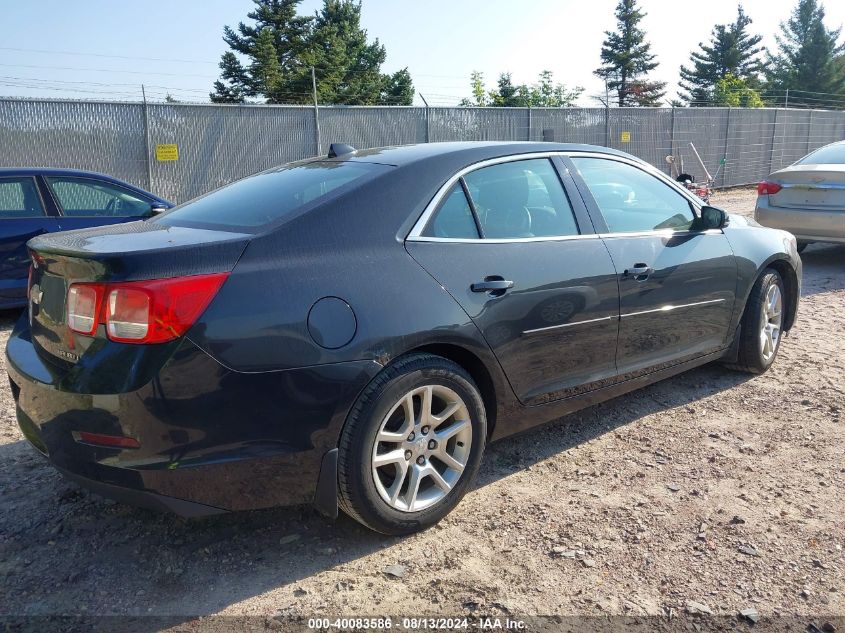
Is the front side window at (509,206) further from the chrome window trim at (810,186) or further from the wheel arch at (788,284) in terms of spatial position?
the chrome window trim at (810,186)

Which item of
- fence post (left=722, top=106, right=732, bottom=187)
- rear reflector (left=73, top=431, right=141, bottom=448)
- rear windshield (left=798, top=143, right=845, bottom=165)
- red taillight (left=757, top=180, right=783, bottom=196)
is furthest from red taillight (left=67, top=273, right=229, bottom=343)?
fence post (left=722, top=106, right=732, bottom=187)

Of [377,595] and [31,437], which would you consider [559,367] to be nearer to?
[377,595]

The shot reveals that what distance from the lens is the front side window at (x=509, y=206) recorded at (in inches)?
127

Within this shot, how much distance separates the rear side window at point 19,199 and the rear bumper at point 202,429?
464 cm

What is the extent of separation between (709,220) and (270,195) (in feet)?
8.53

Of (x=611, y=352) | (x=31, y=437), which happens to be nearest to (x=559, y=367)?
(x=611, y=352)

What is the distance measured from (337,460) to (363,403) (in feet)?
0.74

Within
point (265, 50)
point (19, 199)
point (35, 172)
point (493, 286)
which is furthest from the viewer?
point (265, 50)

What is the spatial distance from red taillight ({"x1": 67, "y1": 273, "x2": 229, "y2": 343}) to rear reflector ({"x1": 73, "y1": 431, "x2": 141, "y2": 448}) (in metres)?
0.33

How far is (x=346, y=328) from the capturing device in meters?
2.69

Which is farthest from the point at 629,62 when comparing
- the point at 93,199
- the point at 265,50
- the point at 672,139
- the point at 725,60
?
the point at 93,199

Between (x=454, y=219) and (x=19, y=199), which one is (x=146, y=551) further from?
(x=19, y=199)

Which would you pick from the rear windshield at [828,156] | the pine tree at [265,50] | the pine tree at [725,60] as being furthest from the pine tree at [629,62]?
the rear windshield at [828,156]

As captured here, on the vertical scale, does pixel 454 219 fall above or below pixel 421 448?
above
